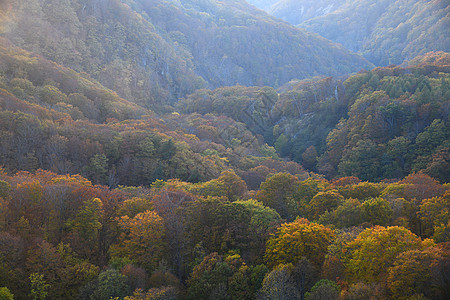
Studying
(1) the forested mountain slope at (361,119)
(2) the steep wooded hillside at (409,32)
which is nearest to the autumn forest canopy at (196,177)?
(1) the forested mountain slope at (361,119)

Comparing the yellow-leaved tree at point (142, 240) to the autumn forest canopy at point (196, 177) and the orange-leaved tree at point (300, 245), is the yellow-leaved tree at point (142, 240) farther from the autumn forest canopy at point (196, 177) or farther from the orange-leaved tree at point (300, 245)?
the orange-leaved tree at point (300, 245)

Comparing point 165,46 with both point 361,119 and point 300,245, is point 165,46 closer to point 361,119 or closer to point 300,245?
point 361,119

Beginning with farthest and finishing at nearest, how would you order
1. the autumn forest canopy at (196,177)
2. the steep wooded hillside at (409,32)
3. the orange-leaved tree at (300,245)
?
the steep wooded hillside at (409,32) → the orange-leaved tree at (300,245) → the autumn forest canopy at (196,177)

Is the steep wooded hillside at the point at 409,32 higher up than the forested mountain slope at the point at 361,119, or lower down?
higher up

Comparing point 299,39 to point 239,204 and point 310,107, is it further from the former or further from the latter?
point 239,204

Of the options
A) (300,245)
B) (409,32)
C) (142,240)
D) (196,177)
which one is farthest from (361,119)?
(409,32)

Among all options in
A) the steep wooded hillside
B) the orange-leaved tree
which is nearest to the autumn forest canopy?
the orange-leaved tree
